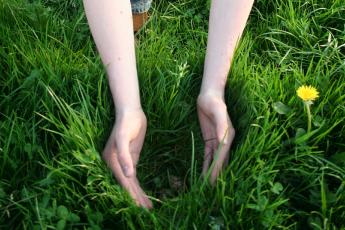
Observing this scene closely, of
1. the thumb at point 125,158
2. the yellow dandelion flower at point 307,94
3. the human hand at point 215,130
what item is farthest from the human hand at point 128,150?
the yellow dandelion flower at point 307,94

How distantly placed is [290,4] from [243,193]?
80 cm

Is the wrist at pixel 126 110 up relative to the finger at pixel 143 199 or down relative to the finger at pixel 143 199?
up

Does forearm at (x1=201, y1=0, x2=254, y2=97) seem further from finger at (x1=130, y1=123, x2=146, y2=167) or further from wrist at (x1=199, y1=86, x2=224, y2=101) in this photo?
finger at (x1=130, y1=123, x2=146, y2=167)

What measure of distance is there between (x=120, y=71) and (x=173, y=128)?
21 centimetres

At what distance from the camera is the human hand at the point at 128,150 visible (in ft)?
4.03

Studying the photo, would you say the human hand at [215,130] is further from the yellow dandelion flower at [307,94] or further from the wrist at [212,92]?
the yellow dandelion flower at [307,94]

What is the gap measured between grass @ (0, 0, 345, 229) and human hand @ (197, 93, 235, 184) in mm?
37

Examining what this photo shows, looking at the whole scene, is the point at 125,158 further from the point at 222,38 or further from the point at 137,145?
the point at 222,38

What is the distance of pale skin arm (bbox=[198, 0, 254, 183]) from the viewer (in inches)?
52.1

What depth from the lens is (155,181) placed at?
1.32m

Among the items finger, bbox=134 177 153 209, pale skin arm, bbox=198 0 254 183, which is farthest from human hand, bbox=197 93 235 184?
finger, bbox=134 177 153 209

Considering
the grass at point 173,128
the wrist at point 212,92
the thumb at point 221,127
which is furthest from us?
the wrist at point 212,92

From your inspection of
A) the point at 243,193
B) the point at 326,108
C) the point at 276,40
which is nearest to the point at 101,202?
the point at 243,193

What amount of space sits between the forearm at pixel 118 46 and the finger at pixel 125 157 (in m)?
0.11
